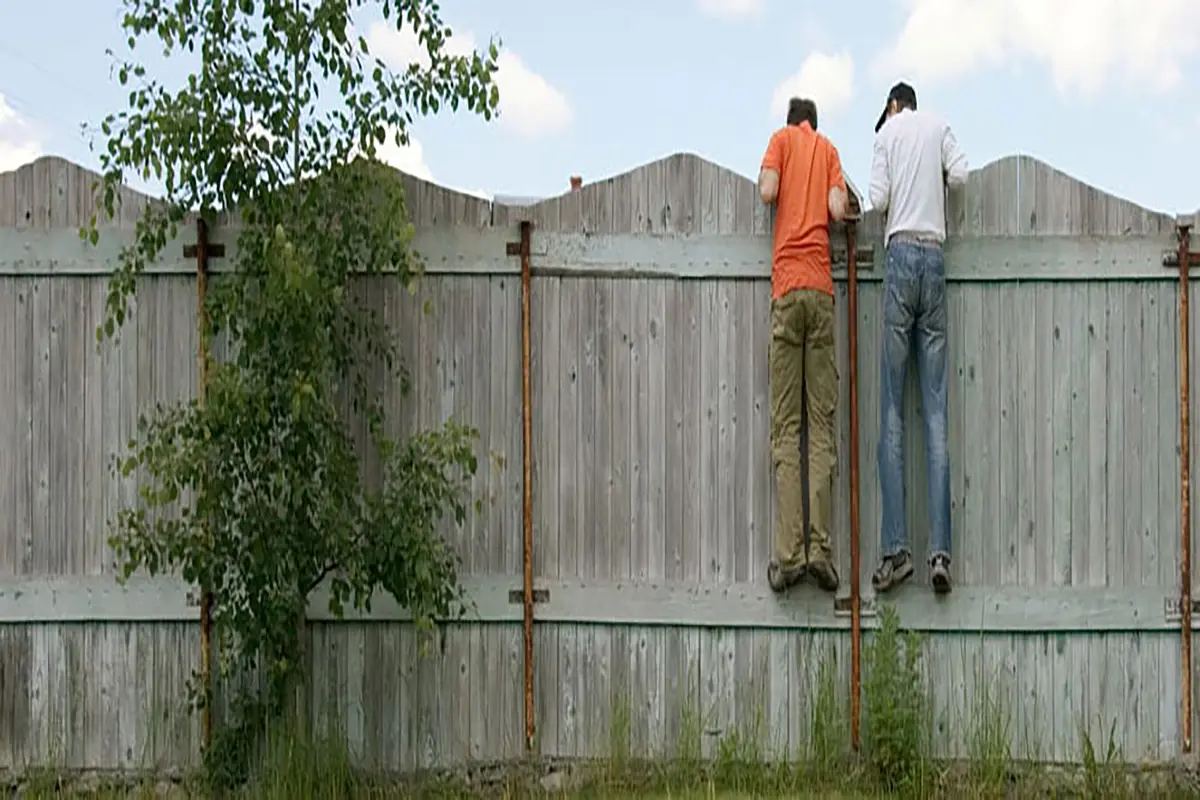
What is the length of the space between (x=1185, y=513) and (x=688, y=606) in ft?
6.91

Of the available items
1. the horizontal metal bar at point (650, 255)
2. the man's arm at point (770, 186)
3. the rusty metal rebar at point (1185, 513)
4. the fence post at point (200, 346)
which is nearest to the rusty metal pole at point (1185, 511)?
the rusty metal rebar at point (1185, 513)

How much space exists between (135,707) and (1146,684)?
4322 mm

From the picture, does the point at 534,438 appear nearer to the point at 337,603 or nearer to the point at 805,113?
the point at 337,603

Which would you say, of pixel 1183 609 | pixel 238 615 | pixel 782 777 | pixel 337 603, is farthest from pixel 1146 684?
pixel 238 615

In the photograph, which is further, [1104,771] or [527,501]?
[527,501]

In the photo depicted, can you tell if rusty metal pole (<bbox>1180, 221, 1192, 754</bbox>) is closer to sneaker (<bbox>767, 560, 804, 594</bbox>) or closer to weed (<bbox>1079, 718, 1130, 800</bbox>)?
weed (<bbox>1079, 718, 1130, 800</bbox>)

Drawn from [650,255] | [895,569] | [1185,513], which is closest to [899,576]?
[895,569]

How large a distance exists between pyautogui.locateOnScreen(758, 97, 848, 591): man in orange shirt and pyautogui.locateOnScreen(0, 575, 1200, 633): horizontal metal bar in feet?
0.61

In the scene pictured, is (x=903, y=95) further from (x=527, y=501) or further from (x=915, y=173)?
(x=527, y=501)

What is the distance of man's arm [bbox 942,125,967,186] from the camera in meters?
5.66

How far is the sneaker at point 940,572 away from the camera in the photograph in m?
5.59

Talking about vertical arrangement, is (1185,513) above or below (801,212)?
below

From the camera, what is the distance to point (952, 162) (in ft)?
18.7

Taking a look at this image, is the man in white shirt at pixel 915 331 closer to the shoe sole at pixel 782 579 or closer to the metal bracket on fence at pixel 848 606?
the metal bracket on fence at pixel 848 606
